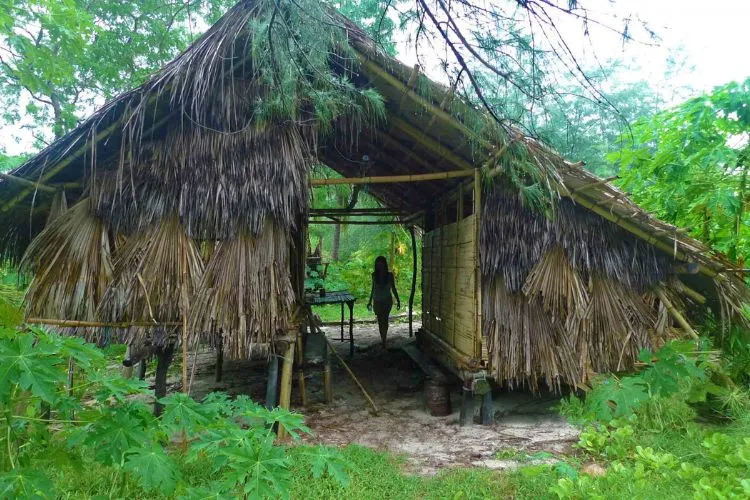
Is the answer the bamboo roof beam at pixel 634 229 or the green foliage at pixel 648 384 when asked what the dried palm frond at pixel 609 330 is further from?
the green foliage at pixel 648 384

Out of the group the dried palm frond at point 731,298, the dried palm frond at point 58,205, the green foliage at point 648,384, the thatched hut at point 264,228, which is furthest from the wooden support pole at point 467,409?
the dried palm frond at point 58,205

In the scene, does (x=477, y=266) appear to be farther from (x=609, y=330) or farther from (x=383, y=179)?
(x=609, y=330)

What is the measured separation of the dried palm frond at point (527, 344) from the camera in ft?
14.8

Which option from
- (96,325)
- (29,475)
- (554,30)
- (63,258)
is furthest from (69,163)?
(554,30)

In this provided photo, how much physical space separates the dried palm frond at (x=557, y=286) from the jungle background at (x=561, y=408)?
801 millimetres

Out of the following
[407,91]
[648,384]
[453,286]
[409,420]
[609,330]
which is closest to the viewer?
[648,384]

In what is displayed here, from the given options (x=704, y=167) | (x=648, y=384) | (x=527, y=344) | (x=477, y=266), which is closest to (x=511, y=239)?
(x=477, y=266)

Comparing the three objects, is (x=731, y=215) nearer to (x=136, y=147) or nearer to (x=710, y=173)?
(x=710, y=173)

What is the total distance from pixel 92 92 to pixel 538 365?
12.4m

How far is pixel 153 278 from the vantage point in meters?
4.05

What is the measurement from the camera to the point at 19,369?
1802 millimetres

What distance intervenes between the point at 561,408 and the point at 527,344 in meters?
0.75

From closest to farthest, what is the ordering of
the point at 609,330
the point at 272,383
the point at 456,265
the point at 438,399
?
the point at 272,383 → the point at 609,330 → the point at 438,399 → the point at 456,265

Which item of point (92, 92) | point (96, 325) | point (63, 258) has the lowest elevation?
point (96, 325)
